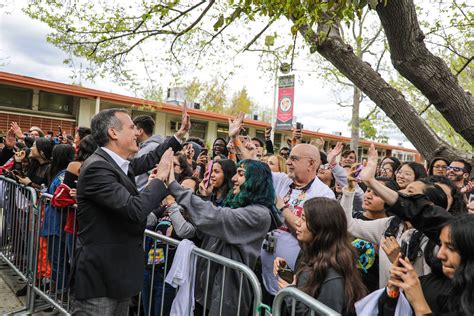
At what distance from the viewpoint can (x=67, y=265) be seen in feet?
12.5

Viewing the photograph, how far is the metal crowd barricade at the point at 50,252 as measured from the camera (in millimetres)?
3627

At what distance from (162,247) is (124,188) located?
1.15 meters

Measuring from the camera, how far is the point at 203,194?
362 cm

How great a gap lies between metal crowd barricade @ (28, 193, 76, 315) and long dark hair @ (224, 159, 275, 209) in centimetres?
199

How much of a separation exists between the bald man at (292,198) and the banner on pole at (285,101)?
4828 mm

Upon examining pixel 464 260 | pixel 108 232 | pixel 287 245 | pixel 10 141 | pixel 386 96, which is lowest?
pixel 287 245

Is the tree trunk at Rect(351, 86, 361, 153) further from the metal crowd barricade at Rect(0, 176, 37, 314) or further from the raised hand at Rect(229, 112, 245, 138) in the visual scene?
the metal crowd barricade at Rect(0, 176, 37, 314)

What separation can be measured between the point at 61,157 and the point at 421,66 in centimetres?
422

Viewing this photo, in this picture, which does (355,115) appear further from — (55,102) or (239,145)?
(239,145)

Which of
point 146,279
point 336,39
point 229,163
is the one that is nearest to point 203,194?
point 229,163

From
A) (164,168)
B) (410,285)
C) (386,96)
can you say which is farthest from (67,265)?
(386,96)

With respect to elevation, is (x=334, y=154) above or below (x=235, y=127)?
below

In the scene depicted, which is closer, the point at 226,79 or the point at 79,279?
the point at 79,279

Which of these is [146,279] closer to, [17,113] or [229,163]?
[229,163]
